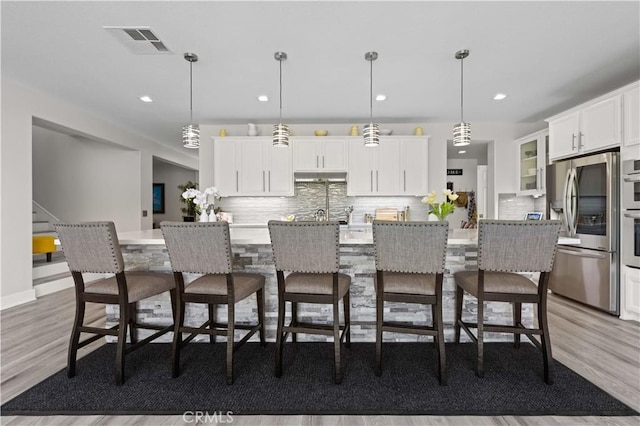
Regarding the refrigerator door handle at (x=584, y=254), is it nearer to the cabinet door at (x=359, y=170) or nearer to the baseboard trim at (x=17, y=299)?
the cabinet door at (x=359, y=170)

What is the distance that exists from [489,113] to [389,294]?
156 inches

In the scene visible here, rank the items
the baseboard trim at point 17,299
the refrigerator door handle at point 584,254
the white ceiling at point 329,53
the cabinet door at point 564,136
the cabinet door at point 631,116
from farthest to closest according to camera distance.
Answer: the cabinet door at point 564,136, the baseboard trim at point 17,299, the refrigerator door handle at point 584,254, the cabinet door at point 631,116, the white ceiling at point 329,53

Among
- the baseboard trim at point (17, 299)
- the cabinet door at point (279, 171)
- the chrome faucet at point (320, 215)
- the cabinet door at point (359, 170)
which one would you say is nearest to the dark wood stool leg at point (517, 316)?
the cabinet door at point (359, 170)

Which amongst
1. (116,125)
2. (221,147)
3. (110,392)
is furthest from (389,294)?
(116,125)

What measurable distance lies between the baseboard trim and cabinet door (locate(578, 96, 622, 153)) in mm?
6814

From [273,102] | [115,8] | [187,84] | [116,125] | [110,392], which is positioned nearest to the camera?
[110,392]

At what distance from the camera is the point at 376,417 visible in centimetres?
169

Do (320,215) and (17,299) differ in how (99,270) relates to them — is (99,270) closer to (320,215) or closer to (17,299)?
(17,299)

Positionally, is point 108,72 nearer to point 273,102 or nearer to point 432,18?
point 273,102

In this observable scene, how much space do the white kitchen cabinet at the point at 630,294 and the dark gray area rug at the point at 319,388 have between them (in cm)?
157

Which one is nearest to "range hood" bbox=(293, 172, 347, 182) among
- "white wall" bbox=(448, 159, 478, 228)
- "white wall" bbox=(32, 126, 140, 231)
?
"white wall" bbox=(32, 126, 140, 231)

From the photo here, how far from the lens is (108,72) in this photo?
3.31m

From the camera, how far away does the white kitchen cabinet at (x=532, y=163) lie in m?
4.55

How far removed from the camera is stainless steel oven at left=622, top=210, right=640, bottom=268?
3046 millimetres
